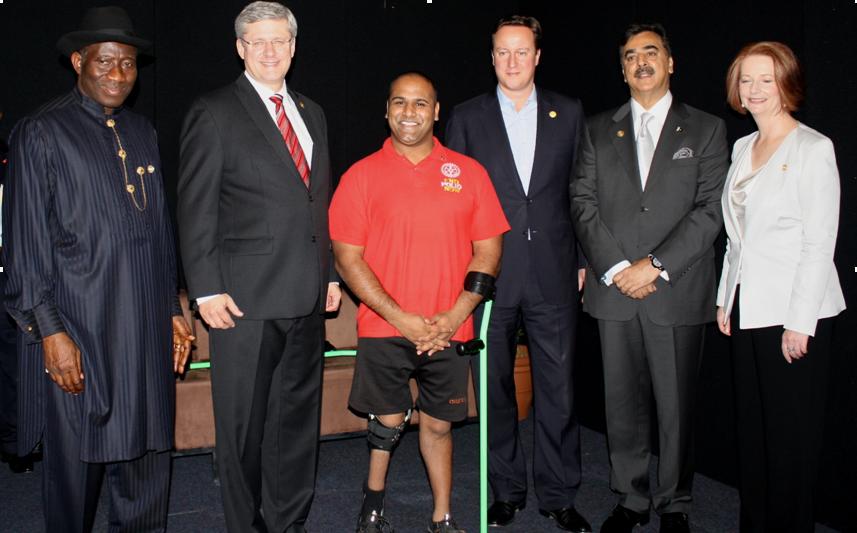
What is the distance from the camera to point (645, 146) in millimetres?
3646

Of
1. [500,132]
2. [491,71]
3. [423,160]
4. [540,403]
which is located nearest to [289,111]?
[423,160]

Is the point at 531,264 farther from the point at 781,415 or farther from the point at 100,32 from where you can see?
the point at 100,32

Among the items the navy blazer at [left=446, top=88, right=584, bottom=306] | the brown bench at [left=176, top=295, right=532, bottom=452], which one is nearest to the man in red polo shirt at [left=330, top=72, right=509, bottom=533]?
the navy blazer at [left=446, top=88, right=584, bottom=306]

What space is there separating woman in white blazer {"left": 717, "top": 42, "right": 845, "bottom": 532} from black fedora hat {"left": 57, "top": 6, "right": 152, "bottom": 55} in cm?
231

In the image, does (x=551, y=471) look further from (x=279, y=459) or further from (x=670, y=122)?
(x=670, y=122)

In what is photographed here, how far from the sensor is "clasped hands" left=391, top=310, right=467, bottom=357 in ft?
10.6

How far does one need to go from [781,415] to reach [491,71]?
3.64m

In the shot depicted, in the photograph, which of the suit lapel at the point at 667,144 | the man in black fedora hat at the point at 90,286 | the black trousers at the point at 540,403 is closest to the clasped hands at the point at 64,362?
the man in black fedora hat at the point at 90,286

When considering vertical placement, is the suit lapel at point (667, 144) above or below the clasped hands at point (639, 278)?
above

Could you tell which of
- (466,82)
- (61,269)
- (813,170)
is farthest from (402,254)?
(466,82)

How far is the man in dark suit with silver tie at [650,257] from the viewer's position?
11.6 ft

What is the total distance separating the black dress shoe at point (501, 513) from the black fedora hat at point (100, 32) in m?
2.48

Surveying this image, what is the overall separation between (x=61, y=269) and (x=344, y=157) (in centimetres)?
310

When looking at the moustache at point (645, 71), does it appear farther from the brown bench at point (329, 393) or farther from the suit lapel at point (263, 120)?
the brown bench at point (329, 393)
